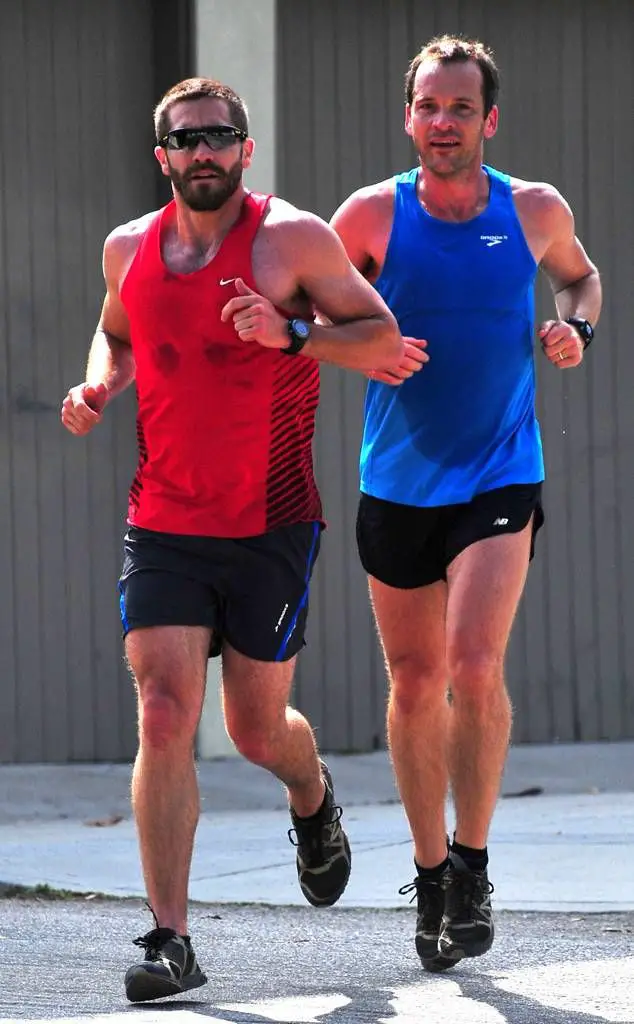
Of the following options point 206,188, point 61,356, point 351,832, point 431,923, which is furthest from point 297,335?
Result: point 61,356

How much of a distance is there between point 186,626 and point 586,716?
6.17 metres

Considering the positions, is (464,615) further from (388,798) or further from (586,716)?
(586,716)

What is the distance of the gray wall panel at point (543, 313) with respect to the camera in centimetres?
1088

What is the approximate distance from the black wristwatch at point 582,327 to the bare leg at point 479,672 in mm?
621

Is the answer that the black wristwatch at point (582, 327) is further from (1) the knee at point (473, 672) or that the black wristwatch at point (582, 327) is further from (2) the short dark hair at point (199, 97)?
(2) the short dark hair at point (199, 97)

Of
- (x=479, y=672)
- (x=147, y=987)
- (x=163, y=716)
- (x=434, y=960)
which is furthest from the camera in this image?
(x=434, y=960)

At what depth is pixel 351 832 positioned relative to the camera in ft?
28.9

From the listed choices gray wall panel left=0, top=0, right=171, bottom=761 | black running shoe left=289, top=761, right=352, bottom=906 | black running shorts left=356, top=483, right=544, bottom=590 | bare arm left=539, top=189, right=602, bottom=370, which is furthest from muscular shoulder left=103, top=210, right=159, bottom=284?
gray wall panel left=0, top=0, right=171, bottom=761

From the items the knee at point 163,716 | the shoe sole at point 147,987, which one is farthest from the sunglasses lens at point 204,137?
the shoe sole at point 147,987

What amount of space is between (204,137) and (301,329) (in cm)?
59

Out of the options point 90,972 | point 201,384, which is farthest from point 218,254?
point 90,972

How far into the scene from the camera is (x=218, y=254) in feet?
17.8

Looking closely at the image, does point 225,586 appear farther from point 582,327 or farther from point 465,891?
point 582,327

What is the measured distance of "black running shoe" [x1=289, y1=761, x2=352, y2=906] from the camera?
610 centimetres
